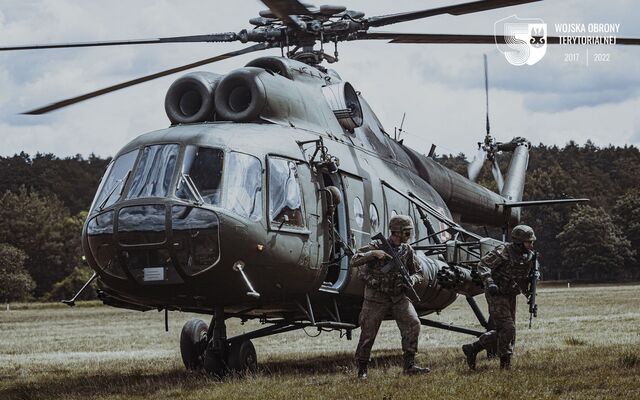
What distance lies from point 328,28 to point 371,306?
4725 mm

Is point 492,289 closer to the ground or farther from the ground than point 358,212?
closer to the ground

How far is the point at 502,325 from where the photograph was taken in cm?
1196

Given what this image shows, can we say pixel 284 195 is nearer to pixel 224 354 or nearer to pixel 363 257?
pixel 363 257

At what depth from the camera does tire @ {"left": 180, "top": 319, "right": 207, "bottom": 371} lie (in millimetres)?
14234

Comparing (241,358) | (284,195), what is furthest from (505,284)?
(241,358)

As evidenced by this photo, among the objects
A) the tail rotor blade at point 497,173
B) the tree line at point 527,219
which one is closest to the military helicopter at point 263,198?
the tail rotor blade at point 497,173

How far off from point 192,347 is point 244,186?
149 inches

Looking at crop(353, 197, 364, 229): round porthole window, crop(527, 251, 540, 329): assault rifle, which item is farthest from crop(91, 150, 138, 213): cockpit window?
crop(527, 251, 540, 329): assault rifle

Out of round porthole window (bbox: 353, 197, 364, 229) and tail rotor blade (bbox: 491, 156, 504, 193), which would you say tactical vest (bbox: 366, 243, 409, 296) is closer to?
round porthole window (bbox: 353, 197, 364, 229)

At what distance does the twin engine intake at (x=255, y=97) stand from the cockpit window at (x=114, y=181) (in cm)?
134

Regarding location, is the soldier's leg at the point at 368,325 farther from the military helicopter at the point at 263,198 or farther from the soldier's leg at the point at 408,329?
the military helicopter at the point at 263,198

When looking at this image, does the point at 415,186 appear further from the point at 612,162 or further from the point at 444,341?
the point at 612,162

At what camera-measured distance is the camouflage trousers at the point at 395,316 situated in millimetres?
11258

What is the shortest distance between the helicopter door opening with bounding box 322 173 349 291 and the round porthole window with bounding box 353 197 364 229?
32 cm
